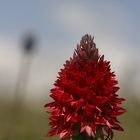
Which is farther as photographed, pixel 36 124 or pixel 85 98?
→ pixel 36 124

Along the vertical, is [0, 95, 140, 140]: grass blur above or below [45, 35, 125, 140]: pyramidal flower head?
above

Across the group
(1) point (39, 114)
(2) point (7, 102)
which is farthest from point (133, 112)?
(2) point (7, 102)

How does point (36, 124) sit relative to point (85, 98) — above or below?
above

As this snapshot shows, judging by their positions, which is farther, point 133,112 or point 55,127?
point 133,112

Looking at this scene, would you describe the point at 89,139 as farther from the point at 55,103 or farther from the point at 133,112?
the point at 133,112

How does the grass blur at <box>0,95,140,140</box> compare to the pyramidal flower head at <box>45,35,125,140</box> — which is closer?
the pyramidal flower head at <box>45,35,125,140</box>
